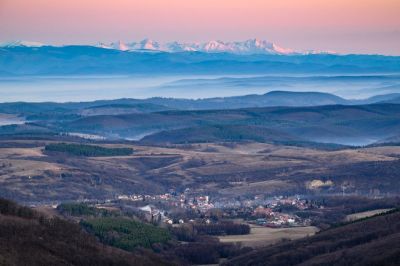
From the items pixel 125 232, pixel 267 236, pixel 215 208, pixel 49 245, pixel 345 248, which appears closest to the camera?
pixel 49 245

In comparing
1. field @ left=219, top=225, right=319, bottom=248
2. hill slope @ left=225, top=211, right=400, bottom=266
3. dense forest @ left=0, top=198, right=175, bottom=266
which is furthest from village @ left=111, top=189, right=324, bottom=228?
dense forest @ left=0, top=198, right=175, bottom=266

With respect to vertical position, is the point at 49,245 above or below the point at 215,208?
above

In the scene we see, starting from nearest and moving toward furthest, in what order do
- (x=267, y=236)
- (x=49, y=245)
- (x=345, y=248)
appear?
(x=49, y=245), (x=345, y=248), (x=267, y=236)

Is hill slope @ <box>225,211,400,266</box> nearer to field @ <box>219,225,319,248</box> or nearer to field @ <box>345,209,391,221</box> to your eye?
field @ <box>219,225,319,248</box>

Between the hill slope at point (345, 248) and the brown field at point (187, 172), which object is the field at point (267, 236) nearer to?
the hill slope at point (345, 248)

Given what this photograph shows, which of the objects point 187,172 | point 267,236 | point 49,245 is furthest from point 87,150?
point 49,245

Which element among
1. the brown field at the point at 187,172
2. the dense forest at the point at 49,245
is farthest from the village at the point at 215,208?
the dense forest at the point at 49,245

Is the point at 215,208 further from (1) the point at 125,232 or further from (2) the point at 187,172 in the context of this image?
(2) the point at 187,172
